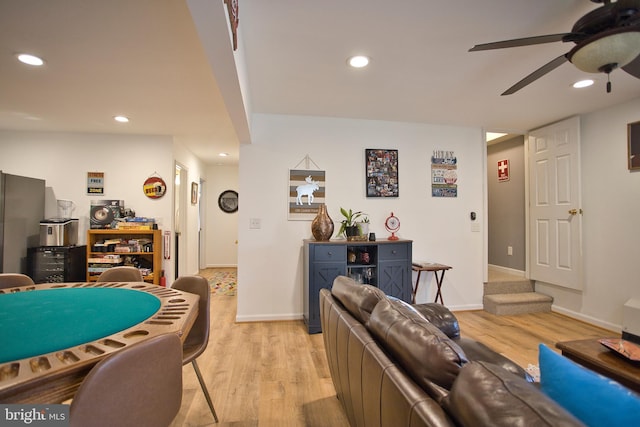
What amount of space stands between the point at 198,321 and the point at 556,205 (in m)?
4.25

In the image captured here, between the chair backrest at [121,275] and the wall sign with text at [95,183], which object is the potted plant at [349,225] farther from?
the wall sign with text at [95,183]

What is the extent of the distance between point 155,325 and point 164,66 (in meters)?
2.05

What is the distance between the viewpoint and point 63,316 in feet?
4.06

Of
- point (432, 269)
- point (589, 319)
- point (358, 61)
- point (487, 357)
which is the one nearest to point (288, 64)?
point (358, 61)

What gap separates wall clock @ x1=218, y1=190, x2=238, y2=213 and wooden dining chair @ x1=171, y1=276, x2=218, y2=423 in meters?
5.12

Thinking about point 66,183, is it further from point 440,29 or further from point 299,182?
point 440,29

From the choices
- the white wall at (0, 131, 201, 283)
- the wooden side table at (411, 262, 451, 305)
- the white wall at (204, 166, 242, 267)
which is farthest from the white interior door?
the white wall at (204, 166, 242, 267)

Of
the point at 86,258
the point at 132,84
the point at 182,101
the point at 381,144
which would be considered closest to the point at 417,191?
the point at 381,144

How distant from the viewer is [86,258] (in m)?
3.90

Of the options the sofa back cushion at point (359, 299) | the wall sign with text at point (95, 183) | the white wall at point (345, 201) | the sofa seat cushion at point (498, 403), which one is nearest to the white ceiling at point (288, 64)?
the white wall at point (345, 201)

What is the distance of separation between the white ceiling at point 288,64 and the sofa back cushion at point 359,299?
1.39 metres

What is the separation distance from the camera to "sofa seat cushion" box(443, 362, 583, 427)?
0.59 metres

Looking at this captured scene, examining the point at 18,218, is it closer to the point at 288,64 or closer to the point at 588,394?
the point at 288,64

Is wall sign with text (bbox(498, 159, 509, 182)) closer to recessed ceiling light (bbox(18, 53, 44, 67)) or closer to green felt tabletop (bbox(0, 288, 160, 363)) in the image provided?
green felt tabletop (bbox(0, 288, 160, 363))
